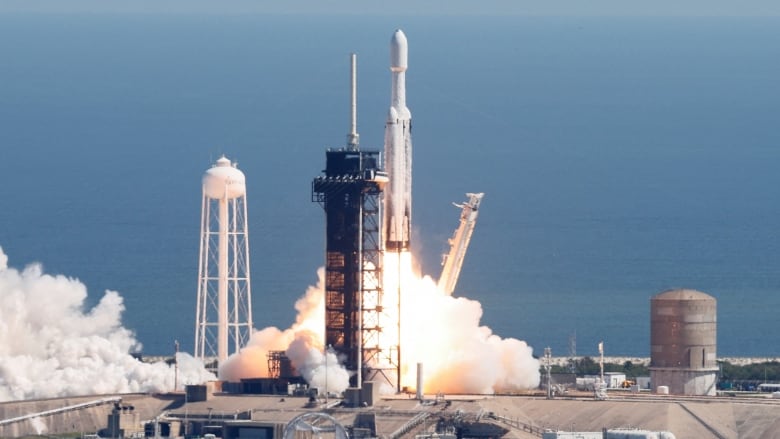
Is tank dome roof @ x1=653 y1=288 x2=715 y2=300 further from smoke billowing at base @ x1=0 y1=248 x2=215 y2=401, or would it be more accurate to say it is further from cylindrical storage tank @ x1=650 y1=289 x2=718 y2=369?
smoke billowing at base @ x1=0 y1=248 x2=215 y2=401

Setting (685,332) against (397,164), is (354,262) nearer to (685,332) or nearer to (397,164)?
(397,164)

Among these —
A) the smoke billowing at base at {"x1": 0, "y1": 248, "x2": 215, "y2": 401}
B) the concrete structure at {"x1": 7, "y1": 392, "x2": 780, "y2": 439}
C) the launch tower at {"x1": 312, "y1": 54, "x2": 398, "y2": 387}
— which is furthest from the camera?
the smoke billowing at base at {"x1": 0, "y1": 248, "x2": 215, "y2": 401}

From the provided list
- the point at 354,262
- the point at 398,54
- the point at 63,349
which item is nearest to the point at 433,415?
the point at 354,262

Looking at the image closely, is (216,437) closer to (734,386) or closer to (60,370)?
(60,370)

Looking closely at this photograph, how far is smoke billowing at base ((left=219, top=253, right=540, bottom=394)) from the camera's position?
131 meters

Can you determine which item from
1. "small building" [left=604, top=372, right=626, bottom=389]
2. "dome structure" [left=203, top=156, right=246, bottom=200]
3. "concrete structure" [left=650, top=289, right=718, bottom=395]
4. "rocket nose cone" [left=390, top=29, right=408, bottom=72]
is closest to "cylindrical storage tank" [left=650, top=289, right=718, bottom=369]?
"concrete structure" [left=650, top=289, right=718, bottom=395]

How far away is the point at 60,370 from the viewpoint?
139625 mm

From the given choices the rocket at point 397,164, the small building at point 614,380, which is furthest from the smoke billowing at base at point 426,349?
the small building at point 614,380

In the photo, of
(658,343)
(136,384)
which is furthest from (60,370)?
(658,343)

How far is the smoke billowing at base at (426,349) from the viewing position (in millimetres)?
131375

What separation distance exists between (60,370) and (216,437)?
62.4ft

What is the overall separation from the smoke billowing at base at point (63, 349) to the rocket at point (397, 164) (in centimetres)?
1293

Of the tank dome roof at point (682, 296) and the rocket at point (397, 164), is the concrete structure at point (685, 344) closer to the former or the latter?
the tank dome roof at point (682, 296)

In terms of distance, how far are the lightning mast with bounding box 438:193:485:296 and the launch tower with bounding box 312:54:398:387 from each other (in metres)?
5.15
